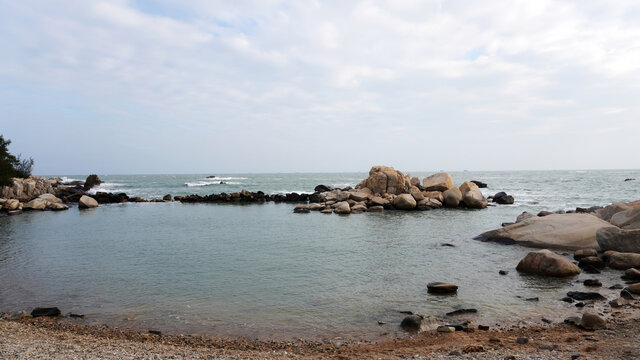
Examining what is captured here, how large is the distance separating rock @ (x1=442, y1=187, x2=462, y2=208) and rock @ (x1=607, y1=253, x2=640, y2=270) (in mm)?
24011

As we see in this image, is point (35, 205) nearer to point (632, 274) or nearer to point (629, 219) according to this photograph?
point (632, 274)

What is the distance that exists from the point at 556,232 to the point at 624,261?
4051mm

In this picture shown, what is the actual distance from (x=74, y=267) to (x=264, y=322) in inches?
371

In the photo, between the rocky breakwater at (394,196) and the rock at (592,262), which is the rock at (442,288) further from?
the rocky breakwater at (394,196)

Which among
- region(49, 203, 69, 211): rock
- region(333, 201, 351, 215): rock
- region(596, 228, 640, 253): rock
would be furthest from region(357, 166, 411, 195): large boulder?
region(49, 203, 69, 211): rock

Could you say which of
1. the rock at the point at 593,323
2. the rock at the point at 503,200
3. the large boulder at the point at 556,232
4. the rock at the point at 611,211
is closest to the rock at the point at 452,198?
the rock at the point at 503,200

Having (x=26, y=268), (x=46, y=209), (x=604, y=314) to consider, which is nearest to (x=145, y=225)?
(x=26, y=268)

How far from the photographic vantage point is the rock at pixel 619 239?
46.6 feet

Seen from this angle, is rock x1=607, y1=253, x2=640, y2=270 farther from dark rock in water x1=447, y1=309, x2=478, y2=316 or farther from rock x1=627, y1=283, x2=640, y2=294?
dark rock in water x1=447, y1=309, x2=478, y2=316

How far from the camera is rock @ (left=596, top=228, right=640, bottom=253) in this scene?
14.2 metres

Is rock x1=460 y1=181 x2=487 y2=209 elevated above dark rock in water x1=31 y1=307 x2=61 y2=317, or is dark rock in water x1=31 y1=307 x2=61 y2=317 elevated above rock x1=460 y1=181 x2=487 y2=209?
rock x1=460 y1=181 x2=487 y2=209

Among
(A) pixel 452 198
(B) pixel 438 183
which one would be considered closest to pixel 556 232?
(A) pixel 452 198

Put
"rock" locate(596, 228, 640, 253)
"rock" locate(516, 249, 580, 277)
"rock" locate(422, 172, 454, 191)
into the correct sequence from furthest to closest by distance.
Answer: "rock" locate(422, 172, 454, 191), "rock" locate(596, 228, 640, 253), "rock" locate(516, 249, 580, 277)

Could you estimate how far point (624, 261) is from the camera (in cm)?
1320
